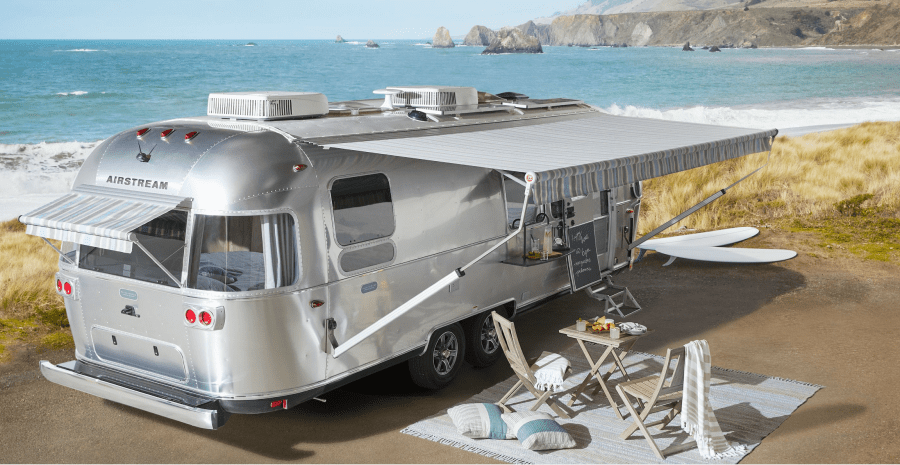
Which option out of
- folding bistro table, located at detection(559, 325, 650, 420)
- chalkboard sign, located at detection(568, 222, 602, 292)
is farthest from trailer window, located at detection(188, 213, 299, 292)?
chalkboard sign, located at detection(568, 222, 602, 292)

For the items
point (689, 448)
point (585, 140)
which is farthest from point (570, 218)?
point (689, 448)

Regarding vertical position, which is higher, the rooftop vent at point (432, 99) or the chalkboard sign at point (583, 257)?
the rooftop vent at point (432, 99)

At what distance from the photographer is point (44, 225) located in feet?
17.4

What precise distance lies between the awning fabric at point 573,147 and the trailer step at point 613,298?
1.83 m

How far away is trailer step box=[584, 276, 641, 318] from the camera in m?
8.80

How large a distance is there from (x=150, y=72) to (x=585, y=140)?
54759 mm

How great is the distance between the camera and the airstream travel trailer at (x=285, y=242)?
5160 mm

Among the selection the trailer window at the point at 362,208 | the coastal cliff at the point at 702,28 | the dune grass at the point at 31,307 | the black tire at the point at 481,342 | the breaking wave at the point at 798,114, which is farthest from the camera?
the coastal cliff at the point at 702,28

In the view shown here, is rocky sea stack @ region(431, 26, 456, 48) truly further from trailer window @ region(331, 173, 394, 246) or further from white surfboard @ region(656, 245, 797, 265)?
trailer window @ region(331, 173, 394, 246)

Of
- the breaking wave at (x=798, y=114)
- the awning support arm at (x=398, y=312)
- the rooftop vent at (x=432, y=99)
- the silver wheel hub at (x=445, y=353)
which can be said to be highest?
the rooftop vent at (x=432, y=99)

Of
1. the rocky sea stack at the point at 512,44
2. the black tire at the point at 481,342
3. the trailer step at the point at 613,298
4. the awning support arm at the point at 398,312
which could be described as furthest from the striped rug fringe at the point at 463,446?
the rocky sea stack at the point at 512,44

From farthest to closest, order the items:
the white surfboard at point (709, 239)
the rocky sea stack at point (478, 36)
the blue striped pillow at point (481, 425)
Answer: the rocky sea stack at point (478, 36) → the white surfboard at point (709, 239) → the blue striped pillow at point (481, 425)

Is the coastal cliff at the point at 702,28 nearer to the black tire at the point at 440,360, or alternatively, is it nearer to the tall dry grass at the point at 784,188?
the tall dry grass at the point at 784,188

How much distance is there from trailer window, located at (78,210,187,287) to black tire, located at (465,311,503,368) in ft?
8.64
